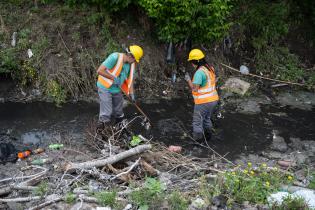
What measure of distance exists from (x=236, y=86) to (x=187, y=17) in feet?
6.95

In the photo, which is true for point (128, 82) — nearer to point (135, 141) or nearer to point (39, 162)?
point (135, 141)

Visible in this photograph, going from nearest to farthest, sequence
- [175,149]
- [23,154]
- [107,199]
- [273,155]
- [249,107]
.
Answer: [107,199] < [23,154] < [175,149] < [273,155] < [249,107]

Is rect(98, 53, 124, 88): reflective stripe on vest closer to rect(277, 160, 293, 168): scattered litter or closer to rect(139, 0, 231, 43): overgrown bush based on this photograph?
rect(139, 0, 231, 43): overgrown bush

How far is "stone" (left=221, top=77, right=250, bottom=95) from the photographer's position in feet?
28.2

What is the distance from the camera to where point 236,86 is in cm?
865

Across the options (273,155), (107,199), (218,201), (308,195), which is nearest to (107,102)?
(107,199)

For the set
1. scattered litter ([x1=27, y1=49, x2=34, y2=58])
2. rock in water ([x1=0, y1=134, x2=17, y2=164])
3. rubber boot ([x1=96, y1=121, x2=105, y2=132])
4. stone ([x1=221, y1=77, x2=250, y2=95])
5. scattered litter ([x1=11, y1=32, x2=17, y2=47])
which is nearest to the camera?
rock in water ([x1=0, y1=134, x2=17, y2=164])

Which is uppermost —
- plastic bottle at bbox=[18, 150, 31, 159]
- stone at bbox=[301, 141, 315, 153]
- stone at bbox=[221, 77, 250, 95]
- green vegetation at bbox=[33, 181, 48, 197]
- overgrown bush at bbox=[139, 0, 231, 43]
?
overgrown bush at bbox=[139, 0, 231, 43]

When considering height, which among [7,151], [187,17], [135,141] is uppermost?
[187,17]

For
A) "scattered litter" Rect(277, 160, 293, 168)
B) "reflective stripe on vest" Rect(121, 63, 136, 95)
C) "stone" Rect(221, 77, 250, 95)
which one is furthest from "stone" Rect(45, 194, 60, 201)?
"stone" Rect(221, 77, 250, 95)

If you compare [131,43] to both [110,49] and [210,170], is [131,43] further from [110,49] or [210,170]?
[210,170]

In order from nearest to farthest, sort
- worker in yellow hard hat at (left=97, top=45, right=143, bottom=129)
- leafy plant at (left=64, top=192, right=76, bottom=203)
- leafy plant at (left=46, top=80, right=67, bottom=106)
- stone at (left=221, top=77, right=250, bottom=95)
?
leafy plant at (left=64, top=192, right=76, bottom=203) < worker in yellow hard hat at (left=97, top=45, right=143, bottom=129) < leafy plant at (left=46, top=80, right=67, bottom=106) < stone at (left=221, top=77, right=250, bottom=95)

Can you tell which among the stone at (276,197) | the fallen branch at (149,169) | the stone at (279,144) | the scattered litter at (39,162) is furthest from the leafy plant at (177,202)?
the stone at (279,144)

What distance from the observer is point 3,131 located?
A: 674 centimetres
